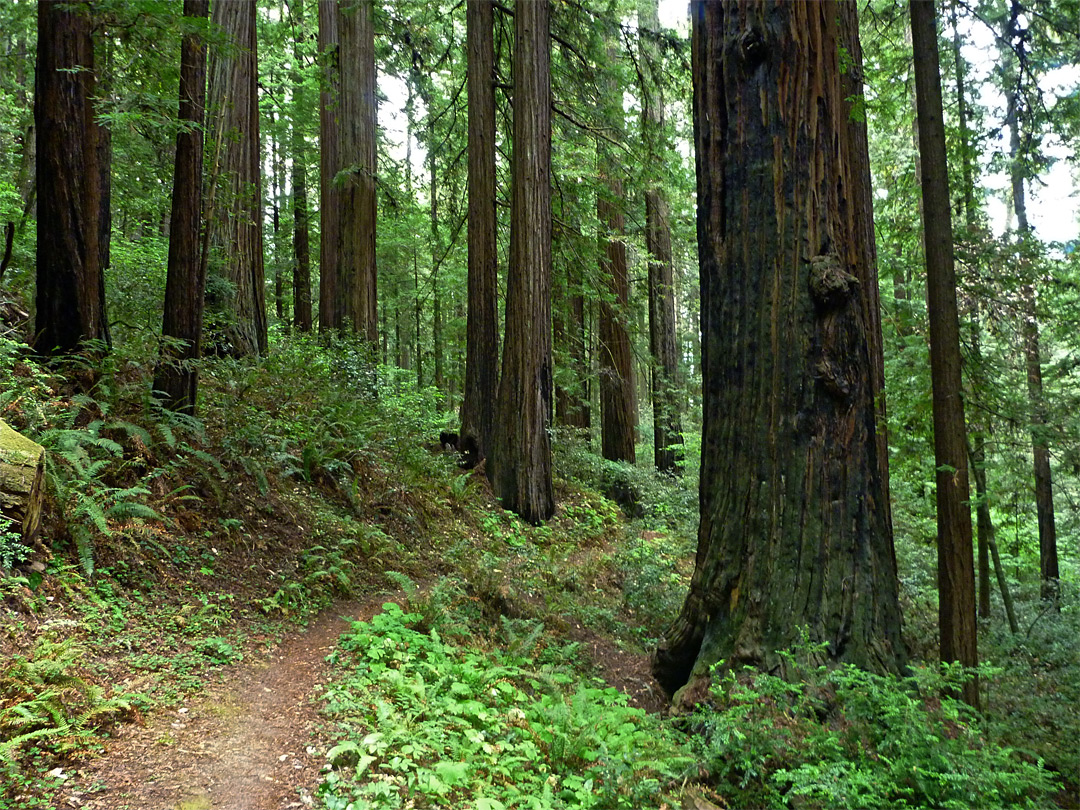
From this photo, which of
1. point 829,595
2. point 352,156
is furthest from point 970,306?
point 352,156

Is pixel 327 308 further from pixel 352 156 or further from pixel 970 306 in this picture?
pixel 970 306

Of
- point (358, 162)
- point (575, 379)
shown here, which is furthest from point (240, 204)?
point (575, 379)

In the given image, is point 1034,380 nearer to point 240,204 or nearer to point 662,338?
point 662,338

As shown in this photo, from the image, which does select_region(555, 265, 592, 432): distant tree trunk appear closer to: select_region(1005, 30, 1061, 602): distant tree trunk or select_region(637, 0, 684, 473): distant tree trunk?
select_region(637, 0, 684, 473): distant tree trunk

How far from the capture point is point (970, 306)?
7.49 m

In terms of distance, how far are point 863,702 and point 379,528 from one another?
5.03m

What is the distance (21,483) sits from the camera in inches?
171

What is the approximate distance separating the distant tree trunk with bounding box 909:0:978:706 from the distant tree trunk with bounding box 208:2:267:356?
7.64 m

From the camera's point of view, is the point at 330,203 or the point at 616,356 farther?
the point at 616,356

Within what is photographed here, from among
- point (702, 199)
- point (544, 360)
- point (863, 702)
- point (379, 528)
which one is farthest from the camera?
point (544, 360)

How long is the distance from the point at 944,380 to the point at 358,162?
33.7ft

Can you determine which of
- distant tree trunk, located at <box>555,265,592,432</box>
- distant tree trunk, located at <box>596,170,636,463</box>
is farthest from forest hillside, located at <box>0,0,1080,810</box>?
distant tree trunk, located at <box>596,170,636,463</box>

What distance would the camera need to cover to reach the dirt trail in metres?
3.02

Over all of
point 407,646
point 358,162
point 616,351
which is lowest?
point 407,646
